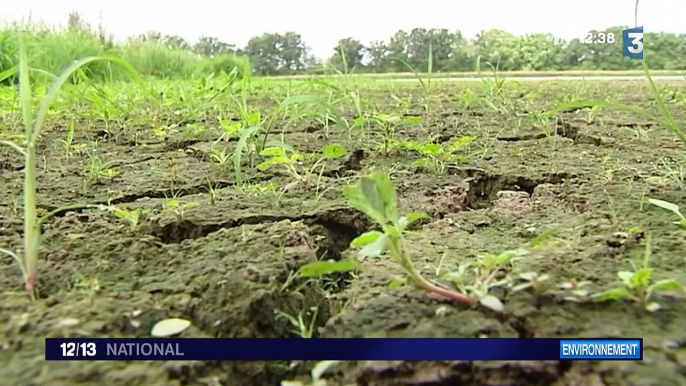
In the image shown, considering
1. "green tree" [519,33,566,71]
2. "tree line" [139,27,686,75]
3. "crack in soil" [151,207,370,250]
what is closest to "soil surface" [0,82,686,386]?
"crack in soil" [151,207,370,250]

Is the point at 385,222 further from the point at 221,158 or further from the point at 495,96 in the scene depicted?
the point at 495,96

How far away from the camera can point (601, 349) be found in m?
0.59

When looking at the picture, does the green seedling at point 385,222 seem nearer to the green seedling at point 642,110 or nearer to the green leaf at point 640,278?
the green leaf at point 640,278

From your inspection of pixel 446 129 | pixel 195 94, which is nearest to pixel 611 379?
pixel 446 129

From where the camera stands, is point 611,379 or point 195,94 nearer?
point 611,379

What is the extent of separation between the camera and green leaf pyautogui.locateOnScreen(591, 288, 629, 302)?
25.7 inches

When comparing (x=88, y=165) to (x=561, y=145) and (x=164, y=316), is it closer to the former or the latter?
(x=164, y=316)

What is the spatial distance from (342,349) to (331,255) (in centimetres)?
42

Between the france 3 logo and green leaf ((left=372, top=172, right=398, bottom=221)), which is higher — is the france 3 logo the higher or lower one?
the higher one

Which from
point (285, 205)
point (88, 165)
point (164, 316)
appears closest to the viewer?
point (164, 316)

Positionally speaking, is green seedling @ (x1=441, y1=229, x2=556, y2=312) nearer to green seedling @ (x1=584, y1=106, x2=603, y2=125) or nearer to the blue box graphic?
the blue box graphic

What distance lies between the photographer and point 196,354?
61 cm

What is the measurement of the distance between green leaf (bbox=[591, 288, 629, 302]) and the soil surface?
10mm

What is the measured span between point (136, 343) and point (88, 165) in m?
0.96
